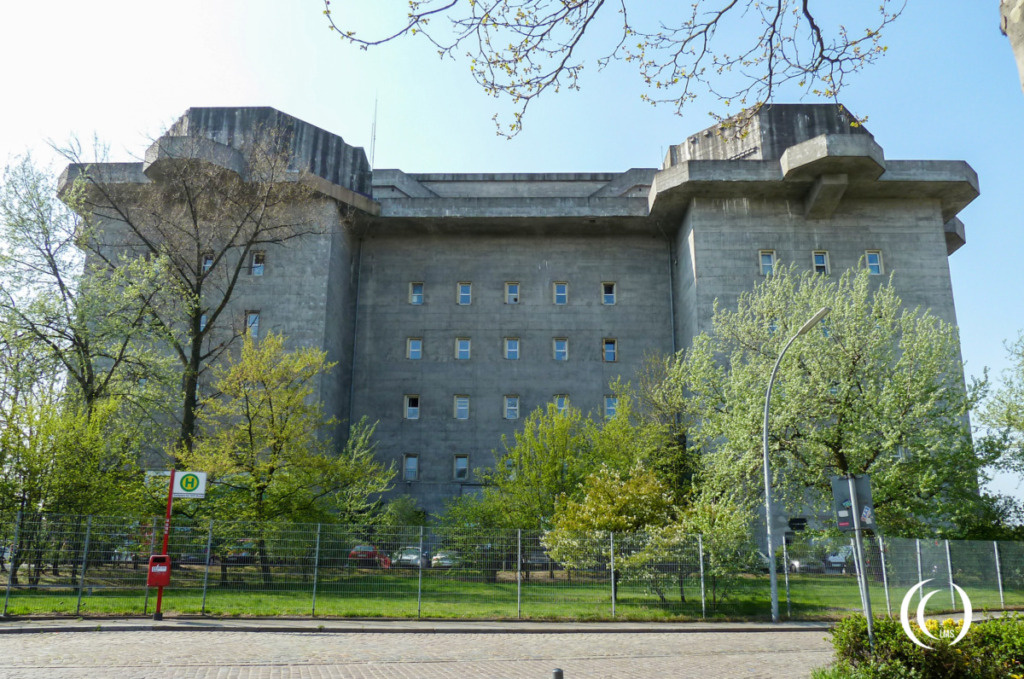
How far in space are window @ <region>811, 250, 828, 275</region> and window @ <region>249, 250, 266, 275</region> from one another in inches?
1168

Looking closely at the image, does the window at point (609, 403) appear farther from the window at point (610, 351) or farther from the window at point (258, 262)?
the window at point (258, 262)

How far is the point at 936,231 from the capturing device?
3775 centimetres

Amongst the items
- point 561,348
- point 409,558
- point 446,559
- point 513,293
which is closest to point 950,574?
point 446,559

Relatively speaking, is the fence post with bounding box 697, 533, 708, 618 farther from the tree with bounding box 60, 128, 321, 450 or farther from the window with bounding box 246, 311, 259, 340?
the window with bounding box 246, 311, 259, 340

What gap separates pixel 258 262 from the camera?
3934 cm

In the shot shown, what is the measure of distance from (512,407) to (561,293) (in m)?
7.41

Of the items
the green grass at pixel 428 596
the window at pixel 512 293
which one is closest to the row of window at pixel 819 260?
the window at pixel 512 293

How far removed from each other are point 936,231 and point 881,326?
1769 cm

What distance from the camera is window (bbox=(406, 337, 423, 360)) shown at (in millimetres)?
41500

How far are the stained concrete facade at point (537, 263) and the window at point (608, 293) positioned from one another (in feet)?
0.66

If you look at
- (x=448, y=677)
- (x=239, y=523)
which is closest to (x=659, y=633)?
(x=448, y=677)

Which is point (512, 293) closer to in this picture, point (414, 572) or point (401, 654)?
point (414, 572)

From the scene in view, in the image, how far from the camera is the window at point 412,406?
40750mm

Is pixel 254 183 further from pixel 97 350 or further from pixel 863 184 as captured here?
pixel 863 184
